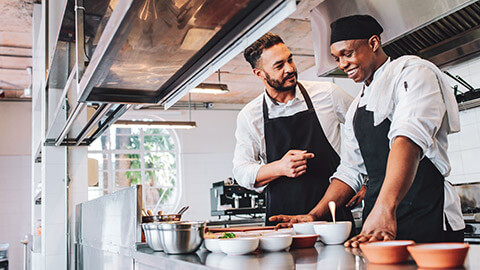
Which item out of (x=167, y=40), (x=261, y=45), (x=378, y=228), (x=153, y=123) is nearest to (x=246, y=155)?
(x=261, y=45)

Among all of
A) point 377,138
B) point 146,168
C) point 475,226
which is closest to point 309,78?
point 146,168

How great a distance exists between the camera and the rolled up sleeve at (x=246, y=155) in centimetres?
249

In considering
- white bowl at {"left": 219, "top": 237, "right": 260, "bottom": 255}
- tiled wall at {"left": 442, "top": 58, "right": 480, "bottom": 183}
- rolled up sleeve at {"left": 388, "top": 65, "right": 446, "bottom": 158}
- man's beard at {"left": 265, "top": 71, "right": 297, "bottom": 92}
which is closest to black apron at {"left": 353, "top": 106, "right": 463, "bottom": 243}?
rolled up sleeve at {"left": 388, "top": 65, "right": 446, "bottom": 158}

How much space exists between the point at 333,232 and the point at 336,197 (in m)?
0.61

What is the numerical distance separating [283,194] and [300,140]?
31 cm

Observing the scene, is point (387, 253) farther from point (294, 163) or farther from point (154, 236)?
point (294, 163)

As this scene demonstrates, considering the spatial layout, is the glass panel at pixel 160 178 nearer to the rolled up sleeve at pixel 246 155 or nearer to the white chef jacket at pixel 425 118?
the rolled up sleeve at pixel 246 155

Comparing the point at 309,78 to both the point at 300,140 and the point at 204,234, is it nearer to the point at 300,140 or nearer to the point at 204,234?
the point at 300,140

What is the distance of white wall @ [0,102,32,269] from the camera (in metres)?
9.02

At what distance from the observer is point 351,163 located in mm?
2160

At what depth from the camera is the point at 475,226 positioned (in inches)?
132

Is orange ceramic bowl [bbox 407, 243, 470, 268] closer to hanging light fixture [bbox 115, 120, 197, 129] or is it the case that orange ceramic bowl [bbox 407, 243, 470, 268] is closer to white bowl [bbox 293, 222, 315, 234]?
white bowl [bbox 293, 222, 315, 234]

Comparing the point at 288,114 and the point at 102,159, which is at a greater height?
the point at 102,159

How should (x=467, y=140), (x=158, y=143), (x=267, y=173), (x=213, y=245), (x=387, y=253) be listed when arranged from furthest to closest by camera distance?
(x=158, y=143)
(x=467, y=140)
(x=267, y=173)
(x=213, y=245)
(x=387, y=253)
